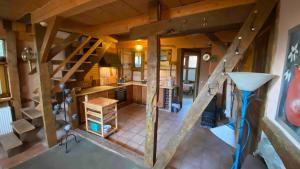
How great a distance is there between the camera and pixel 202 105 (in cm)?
155

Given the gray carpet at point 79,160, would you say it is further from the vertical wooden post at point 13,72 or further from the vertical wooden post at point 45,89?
the vertical wooden post at point 13,72

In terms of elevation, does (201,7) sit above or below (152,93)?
above

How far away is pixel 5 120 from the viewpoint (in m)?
2.78

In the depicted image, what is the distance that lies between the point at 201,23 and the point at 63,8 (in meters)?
1.71

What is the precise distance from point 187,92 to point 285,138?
20.9 ft

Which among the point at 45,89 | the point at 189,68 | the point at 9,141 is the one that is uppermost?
the point at 189,68

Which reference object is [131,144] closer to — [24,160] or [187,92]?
[24,160]

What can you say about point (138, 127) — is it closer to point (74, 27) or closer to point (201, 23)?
point (74, 27)

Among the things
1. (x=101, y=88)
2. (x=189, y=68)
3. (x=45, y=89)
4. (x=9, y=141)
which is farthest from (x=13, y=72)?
(x=189, y=68)

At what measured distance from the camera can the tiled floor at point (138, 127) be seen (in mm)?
2831

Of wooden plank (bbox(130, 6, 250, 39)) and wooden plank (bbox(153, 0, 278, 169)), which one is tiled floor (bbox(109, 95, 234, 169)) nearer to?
wooden plank (bbox(153, 0, 278, 169))

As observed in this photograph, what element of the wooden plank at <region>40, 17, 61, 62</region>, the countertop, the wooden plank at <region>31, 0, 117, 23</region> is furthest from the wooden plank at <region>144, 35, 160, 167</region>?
the countertop

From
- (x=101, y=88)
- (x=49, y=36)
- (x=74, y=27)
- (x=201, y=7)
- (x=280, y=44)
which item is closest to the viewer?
(x=280, y=44)

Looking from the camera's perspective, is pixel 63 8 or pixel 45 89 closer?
pixel 63 8
